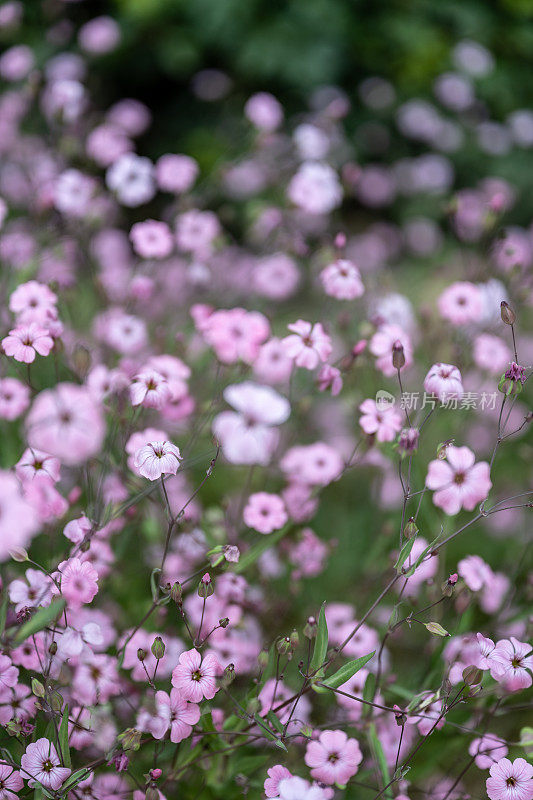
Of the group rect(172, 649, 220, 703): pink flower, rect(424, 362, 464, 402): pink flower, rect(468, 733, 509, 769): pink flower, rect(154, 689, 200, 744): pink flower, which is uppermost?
rect(424, 362, 464, 402): pink flower

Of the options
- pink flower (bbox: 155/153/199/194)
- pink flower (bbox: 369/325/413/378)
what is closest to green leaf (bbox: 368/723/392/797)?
pink flower (bbox: 369/325/413/378)

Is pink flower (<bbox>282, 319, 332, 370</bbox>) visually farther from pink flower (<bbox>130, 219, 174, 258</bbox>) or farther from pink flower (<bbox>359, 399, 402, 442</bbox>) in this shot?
pink flower (<bbox>130, 219, 174, 258</bbox>)

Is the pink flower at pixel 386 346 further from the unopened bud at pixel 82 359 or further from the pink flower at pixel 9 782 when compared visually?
the pink flower at pixel 9 782

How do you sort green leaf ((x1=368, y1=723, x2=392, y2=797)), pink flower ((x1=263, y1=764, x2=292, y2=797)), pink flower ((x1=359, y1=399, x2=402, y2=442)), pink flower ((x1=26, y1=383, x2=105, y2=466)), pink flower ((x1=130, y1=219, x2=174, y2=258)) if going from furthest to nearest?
pink flower ((x1=130, y1=219, x2=174, y2=258)) < pink flower ((x1=359, y1=399, x2=402, y2=442)) < green leaf ((x1=368, y1=723, x2=392, y2=797)) < pink flower ((x1=263, y1=764, x2=292, y2=797)) < pink flower ((x1=26, y1=383, x2=105, y2=466))

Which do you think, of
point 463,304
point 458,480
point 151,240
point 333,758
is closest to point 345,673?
point 333,758

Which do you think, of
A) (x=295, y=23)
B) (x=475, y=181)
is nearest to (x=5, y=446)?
(x=295, y=23)

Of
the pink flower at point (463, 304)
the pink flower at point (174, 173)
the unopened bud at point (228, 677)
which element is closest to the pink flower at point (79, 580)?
the unopened bud at point (228, 677)

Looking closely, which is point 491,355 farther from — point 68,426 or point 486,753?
point 68,426
